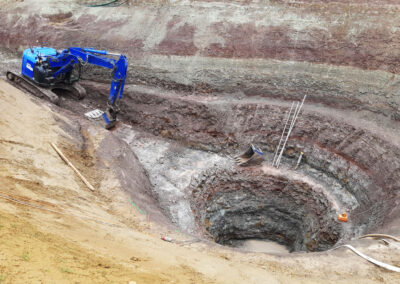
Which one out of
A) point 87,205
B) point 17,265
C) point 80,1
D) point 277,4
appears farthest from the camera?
point 80,1

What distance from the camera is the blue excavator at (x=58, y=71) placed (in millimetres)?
13969

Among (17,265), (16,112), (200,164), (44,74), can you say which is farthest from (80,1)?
(17,265)

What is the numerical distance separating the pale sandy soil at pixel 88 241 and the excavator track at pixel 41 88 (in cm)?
309

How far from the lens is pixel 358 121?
13.8m

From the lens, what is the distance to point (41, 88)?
14.7m

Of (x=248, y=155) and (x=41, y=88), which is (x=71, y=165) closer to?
(x=41, y=88)

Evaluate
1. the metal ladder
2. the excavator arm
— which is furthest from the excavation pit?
the excavator arm

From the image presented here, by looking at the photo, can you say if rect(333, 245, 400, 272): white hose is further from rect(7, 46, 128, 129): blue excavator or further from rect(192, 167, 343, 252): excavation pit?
rect(7, 46, 128, 129): blue excavator

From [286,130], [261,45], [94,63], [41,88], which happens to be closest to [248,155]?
[286,130]

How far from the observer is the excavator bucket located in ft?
46.0

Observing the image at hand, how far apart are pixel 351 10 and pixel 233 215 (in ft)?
34.9

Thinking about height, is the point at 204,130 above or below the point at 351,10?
below

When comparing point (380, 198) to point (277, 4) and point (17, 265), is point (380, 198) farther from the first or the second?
point (17, 265)

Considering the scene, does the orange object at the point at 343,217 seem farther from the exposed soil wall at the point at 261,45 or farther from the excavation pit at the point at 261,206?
the exposed soil wall at the point at 261,45
